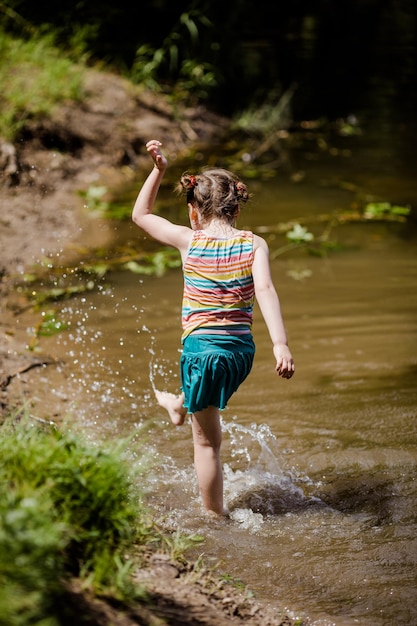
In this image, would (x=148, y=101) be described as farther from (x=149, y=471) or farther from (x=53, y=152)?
(x=149, y=471)

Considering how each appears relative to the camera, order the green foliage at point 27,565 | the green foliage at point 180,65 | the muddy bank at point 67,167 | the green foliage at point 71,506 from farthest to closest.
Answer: the green foliage at point 180,65
the muddy bank at point 67,167
the green foliage at point 71,506
the green foliage at point 27,565

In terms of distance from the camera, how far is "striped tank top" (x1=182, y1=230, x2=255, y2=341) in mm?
3400

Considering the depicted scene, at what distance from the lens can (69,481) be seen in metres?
2.57

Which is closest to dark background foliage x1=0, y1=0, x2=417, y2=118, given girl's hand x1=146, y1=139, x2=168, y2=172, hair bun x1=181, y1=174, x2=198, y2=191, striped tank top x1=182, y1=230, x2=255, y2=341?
girl's hand x1=146, y1=139, x2=168, y2=172

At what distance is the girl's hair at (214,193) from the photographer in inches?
137

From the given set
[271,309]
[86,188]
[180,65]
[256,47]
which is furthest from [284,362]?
[256,47]

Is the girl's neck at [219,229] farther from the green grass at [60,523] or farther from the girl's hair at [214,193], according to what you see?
the green grass at [60,523]

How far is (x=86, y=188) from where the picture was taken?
877 cm

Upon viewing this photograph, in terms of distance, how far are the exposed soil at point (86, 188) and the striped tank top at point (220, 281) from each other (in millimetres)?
1040

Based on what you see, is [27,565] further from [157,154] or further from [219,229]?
[157,154]

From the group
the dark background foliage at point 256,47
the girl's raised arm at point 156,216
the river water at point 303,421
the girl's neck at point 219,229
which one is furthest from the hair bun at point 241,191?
the dark background foliage at point 256,47

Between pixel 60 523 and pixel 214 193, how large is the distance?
→ 5.34 ft

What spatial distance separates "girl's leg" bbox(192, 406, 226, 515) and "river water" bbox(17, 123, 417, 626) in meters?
0.16

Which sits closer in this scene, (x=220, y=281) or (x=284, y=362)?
(x=284, y=362)
